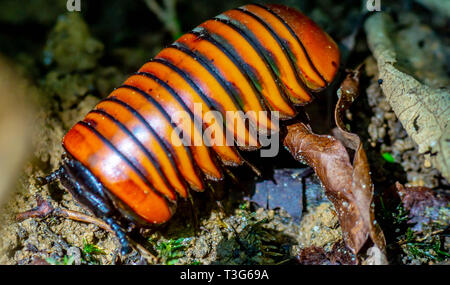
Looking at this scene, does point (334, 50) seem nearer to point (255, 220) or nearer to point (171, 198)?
point (255, 220)

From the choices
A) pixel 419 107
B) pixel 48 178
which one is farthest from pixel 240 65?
pixel 48 178

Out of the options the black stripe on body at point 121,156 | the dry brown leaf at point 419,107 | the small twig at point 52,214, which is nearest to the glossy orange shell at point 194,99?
the black stripe on body at point 121,156

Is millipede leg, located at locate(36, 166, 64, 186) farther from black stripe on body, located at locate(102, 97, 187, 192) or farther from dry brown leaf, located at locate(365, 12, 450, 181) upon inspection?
dry brown leaf, located at locate(365, 12, 450, 181)

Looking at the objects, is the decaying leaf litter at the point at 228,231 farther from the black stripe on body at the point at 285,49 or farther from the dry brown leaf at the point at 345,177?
the black stripe on body at the point at 285,49

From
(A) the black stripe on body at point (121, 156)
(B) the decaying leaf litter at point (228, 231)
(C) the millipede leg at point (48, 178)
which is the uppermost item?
(A) the black stripe on body at point (121, 156)

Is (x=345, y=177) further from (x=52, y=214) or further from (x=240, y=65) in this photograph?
(x=52, y=214)

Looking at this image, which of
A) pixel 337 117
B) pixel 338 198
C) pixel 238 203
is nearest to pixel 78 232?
pixel 238 203
